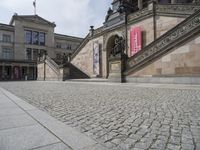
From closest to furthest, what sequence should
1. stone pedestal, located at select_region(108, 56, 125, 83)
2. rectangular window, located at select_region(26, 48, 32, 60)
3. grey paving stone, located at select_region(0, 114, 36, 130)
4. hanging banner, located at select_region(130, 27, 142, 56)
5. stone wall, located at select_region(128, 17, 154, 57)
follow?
grey paving stone, located at select_region(0, 114, 36, 130)
stone pedestal, located at select_region(108, 56, 125, 83)
stone wall, located at select_region(128, 17, 154, 57)
hanging banner, located at select_region(130, 27, 142, 56)
rectangular window, located at select_region(26, 48, 32, 60)

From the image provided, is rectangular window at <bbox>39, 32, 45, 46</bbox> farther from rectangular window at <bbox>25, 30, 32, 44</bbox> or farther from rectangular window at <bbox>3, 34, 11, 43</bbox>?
rectangular window at <bbox>3, 34, 11, 43</bbox>

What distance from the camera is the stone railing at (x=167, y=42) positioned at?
11.6m

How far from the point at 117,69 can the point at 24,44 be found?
46.9 metres

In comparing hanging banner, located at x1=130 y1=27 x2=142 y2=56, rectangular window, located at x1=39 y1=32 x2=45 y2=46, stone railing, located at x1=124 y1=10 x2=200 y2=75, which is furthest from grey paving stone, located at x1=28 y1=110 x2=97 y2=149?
rectangular window, located at x1=39 y1=32 x2=45 y2=46

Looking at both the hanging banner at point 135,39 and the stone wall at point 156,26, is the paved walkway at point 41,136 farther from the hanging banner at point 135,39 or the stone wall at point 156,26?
the hanging banner at point 135,39

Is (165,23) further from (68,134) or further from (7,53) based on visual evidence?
(7,53)

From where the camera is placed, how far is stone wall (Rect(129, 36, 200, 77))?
1140 cm

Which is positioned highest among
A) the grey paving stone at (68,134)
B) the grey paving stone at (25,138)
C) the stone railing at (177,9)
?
the stone railing at (177,9)

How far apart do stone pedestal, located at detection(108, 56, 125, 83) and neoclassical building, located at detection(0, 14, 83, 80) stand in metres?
35.0

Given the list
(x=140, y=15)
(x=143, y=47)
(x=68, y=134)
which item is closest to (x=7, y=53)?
(x=140, y=15)

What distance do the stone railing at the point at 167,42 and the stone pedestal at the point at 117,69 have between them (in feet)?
1.57

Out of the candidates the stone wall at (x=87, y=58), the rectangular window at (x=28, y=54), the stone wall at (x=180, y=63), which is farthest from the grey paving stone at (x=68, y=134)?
the rectangular window at (x=28, y=54)

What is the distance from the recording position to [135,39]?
20594 millimetres

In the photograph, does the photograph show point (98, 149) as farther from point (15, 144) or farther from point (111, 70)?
point (111, 70)
